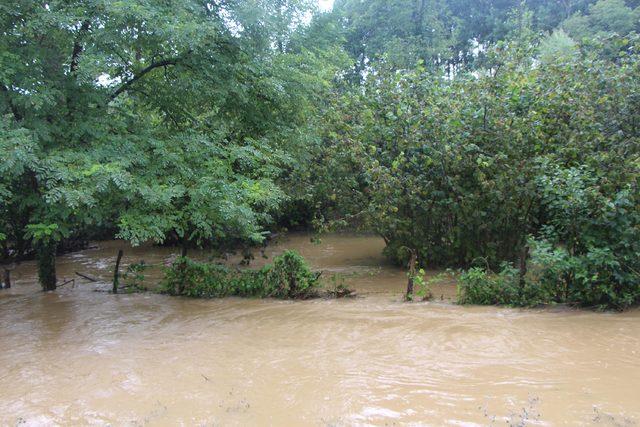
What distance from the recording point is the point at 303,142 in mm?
10500

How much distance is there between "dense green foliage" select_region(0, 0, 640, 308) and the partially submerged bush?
58 mm

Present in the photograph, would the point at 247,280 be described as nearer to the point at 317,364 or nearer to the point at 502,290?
the point at 317,364

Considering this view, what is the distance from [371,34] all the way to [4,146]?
32.4 m

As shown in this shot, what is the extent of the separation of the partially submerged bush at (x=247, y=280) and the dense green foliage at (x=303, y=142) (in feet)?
0.19

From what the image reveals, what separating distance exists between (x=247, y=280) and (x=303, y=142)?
308 centimetres

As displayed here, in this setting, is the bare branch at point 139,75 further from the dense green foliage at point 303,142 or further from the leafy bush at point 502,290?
the leafy bush at point 502,290

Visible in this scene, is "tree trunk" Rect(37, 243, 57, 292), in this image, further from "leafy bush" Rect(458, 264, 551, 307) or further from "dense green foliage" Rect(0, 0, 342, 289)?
"leafy bush" Rect(458, 264, 551, 307)

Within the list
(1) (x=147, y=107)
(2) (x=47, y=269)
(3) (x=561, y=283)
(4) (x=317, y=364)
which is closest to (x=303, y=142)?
(1) (x=147, y=107)

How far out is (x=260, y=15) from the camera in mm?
8477

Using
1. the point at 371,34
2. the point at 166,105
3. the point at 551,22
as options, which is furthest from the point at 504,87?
the point at 551,22

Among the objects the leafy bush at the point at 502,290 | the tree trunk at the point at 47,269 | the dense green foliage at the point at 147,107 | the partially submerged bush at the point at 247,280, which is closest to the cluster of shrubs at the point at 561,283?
the leafy bush at the point at 502,290

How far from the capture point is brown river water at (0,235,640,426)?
441 centimetres

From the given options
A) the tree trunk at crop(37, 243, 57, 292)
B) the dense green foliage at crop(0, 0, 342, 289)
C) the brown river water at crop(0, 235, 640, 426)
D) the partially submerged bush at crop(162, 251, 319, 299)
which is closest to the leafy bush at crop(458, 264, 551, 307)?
the brown river water at crop(0, 235, 640, 426)

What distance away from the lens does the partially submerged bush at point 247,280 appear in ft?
30.6
